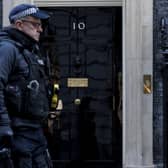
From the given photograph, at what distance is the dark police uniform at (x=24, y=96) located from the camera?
5199 millimetres

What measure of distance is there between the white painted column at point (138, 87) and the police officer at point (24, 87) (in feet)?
13.1

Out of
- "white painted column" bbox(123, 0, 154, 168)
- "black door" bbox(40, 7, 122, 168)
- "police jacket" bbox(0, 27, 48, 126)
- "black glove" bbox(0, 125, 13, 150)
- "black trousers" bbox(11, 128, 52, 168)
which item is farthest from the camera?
"black door" bbox(40, 7, 122, 168)

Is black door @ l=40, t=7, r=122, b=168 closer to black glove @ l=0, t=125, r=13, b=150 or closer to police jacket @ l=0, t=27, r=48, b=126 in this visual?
police jacket @ l=0, t=27, r=48, b=126

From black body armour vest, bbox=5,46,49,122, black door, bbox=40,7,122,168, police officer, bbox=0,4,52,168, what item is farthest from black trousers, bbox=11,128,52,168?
black door, bbox=40,7,122,168

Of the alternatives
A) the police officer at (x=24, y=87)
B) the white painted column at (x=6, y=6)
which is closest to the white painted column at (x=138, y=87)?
Answer: the white painted column at (x=6, y=6)

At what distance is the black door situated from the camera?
10.1 meters

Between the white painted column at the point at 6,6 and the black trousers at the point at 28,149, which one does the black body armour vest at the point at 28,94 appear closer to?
the black trousers at the point at 28,149

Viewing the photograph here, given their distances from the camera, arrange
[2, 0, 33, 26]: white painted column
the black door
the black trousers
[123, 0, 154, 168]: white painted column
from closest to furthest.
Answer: the black trousers → [123, 0, 154, 168]: white painted column → [2, 0, 33, 26]: white painted column → the black door

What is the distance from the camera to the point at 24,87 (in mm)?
5262

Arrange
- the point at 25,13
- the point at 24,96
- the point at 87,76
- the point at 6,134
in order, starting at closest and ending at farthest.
Result: the point at 6,134 < the point at 24,96 < the point at 25,13 < the point at 87,76

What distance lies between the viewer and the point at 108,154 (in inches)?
400

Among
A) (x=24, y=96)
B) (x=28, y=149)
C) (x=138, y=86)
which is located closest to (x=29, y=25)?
(x=24, y=96)

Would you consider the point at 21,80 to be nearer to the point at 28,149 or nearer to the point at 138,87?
the point at 28,149

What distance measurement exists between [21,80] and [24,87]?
6 centimetres
